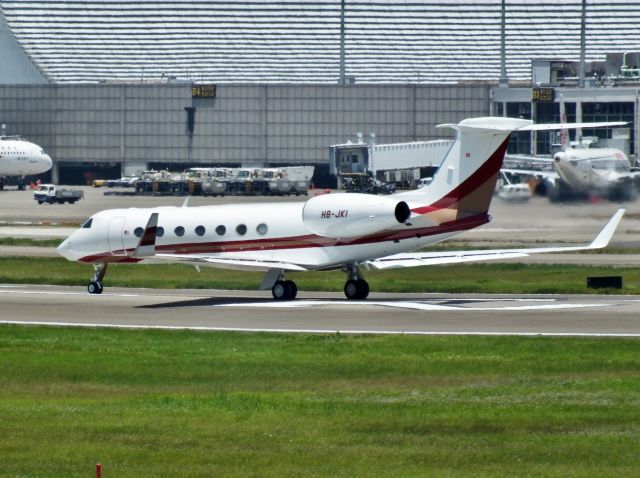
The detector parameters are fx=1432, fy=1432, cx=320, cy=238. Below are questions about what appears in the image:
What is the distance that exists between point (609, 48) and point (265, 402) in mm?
171838

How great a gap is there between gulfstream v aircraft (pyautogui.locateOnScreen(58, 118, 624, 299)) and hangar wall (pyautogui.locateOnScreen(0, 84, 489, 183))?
12045cm

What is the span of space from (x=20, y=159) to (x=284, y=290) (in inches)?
4062

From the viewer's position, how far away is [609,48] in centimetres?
19100

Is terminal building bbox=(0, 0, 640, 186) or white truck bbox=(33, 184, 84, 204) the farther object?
terminal building bbox=(0, 0, 640, 186)

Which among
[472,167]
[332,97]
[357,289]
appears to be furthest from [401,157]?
[472,167]

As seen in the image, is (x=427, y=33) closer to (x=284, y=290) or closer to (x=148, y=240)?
(x=284, y=290)

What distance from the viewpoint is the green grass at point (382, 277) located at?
2052 inches

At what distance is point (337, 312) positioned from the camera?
141 ft

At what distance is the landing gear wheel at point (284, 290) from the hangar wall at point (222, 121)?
Answer: 12207 cm

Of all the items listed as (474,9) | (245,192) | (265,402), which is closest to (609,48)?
(474,9)

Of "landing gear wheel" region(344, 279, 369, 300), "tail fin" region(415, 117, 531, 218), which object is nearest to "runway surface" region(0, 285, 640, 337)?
"landing gear wheel" region(344, 279, 369, 300)

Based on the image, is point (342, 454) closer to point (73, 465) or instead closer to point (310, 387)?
point (73, 465)

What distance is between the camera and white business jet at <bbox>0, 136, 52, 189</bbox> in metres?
144

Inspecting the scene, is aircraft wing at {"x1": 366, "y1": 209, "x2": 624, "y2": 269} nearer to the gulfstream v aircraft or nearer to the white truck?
the gulfstream v aircraft
